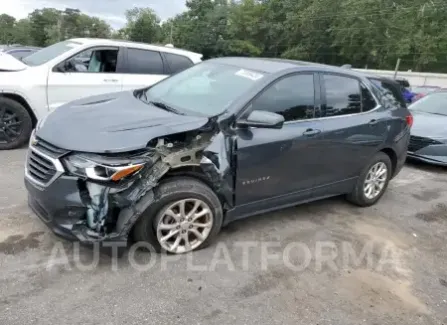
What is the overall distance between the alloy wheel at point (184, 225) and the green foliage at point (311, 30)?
35081mm

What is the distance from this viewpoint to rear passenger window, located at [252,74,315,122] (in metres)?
3.82

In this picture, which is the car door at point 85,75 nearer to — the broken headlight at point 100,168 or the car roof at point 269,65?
the car roof at point 269,65

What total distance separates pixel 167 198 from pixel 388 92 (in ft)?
10.9

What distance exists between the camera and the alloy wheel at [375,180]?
16.2 feet

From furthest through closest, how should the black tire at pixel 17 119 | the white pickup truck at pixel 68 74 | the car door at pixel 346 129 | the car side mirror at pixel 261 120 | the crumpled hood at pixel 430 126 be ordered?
the crumpled hood at pixel 430 126 → the white pickup truck at pixel 68 74 → the black tire at pixel 17 119 → the car door at pixel 346 129 → the car side mirror at pixel 261 120

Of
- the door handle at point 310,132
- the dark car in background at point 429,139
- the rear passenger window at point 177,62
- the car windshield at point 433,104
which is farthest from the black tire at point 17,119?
the car windshield at point 433,104

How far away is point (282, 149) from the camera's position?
3852mm

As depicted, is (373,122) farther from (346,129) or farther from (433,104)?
(433,104)

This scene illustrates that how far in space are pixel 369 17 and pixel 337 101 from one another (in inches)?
1436

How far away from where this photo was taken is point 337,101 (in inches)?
173

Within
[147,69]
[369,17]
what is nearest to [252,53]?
[369,17]

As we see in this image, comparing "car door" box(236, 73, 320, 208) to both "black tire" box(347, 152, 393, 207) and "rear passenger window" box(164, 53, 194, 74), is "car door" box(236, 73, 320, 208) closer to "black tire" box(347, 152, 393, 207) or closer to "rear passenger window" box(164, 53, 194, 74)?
"black tire" box(347, 152, 393, 207)

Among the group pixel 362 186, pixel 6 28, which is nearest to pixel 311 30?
pixel 362 186

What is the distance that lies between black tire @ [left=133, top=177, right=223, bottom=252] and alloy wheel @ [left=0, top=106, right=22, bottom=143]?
3641mm
